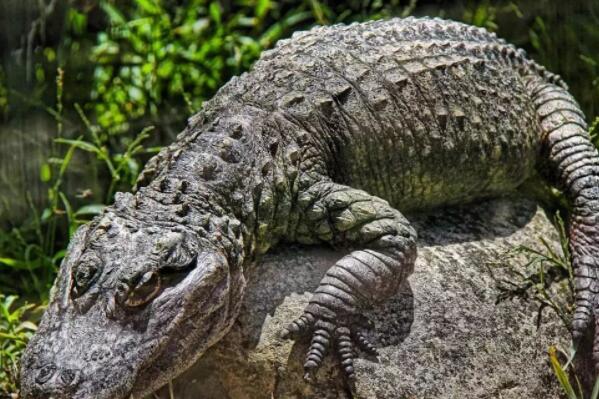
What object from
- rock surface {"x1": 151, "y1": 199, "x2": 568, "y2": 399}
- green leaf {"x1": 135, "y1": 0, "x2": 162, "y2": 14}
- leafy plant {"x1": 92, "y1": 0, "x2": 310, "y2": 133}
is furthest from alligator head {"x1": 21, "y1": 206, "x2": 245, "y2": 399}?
green leaf {"x1": 135, "y1": 0, "x2": 162, "y2": 14}

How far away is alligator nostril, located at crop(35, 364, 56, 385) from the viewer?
149 inches

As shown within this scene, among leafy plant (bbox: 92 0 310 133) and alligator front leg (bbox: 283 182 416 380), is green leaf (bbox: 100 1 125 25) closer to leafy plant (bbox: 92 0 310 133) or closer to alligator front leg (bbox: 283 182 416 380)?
leafy plant (bbox: 92 0 310 133)

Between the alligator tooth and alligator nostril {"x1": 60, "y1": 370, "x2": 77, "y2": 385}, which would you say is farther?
the alligator tooth

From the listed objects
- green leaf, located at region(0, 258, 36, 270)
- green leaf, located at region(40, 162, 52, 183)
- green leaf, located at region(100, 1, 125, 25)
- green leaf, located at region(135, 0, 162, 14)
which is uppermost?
green leaf, located at region(135, 0, 162, 14)

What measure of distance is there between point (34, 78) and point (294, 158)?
3.30m

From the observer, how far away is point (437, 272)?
5.08 meters

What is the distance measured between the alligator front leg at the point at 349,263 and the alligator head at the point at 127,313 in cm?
46

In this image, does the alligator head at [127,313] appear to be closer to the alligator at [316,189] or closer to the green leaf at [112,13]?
the alligator at [316,189]

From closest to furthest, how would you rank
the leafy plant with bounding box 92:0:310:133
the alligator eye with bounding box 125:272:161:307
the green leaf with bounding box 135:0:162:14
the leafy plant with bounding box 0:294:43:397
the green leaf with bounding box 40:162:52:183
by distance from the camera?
the alligator eye with bounding box 125:272:161:307
the leafy plant with bounding box 0:294:43:397
the green leaf with bounding box 40:162:52:183
the leafy plant with bounding box 92:0:310:133
the green leaf with bounding box 135:0:162:14

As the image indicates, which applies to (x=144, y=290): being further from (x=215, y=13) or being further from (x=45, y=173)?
(x=215, y=13)

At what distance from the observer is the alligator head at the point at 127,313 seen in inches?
152

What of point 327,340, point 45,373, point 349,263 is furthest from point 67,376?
point 349,263

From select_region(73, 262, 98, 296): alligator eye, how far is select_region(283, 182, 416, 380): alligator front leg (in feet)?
3.20

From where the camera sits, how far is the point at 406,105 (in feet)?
17.4
